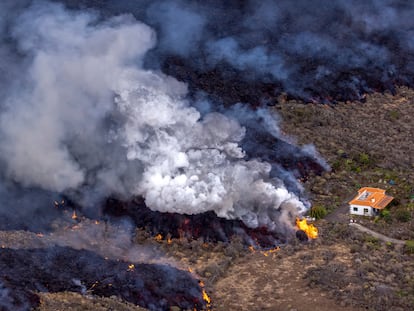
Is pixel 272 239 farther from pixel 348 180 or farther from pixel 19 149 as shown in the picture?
pixel 19 149

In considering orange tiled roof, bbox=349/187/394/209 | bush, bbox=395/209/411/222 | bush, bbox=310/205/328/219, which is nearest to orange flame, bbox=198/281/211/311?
bush, bbox=310/205/328/219

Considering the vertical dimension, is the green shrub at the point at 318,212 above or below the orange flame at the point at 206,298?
below

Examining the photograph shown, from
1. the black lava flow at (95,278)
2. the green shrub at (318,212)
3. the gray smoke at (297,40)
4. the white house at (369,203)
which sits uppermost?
the black lava flow at (95,278)

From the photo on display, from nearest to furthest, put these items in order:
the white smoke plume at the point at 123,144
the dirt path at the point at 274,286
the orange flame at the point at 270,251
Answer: the dirt path at the point at 274,286, the orange flame at the point at 270,251, the white smoke plume at the point at 123,144

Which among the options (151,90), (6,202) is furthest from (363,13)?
(6,202)

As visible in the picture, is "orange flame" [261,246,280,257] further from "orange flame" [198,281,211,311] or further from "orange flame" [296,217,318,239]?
"orange flame" [198,281,211,311]

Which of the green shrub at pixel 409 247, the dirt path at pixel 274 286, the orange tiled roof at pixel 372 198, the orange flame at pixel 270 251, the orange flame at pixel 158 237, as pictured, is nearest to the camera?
the dirt path at pixel 274 286

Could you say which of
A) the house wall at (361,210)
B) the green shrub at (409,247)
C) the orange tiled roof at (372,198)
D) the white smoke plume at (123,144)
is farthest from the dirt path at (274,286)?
the orange tiled roof at (372,198)

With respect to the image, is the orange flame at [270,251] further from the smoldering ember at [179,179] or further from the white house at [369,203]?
the white house at [369,203]
